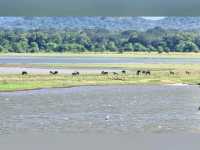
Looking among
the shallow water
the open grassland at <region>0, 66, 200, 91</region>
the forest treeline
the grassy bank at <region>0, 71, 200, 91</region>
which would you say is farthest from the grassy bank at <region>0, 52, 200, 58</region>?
the shallow water

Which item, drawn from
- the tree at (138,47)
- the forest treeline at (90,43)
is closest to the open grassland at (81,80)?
the forest treeline at (90,43)

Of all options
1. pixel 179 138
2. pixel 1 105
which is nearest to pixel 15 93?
pixel 1 105

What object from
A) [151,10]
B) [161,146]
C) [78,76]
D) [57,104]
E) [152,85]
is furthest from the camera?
[78,76]

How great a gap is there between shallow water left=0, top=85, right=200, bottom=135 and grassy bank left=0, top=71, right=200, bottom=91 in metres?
0.81

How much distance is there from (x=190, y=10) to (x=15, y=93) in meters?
13.7

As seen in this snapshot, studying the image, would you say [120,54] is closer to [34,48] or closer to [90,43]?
[90,43]

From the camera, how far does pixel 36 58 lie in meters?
34.8

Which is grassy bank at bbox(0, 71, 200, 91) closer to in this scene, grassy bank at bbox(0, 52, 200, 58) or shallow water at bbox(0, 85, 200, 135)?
shallow water at bbox(0, 85, 200, 135)

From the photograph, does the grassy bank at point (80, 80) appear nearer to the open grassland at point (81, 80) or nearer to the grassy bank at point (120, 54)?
the open grassland at point (81, 80)

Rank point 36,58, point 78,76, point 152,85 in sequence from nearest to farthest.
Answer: point 152,85
point 78,76
point 36,58

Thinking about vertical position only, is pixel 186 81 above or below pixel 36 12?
below

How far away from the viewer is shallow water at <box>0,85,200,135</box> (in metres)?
8.98

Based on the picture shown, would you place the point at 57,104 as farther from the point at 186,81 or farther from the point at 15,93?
the point at 186,81

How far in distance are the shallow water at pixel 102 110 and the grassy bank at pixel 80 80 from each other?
2.66 ft
